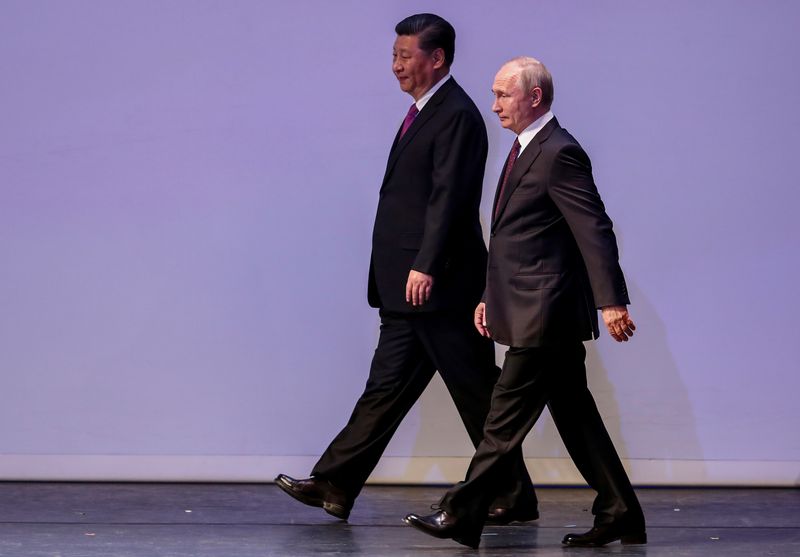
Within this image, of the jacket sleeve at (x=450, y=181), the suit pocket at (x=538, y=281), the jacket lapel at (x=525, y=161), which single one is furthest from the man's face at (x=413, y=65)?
the suit pocket at (x=538, y=281)

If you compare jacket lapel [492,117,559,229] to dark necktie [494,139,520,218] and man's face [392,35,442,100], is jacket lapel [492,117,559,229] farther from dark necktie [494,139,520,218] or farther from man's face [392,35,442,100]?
man's face [392,35,442,100]

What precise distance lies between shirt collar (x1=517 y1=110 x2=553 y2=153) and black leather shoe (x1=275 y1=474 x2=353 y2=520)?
1.15 m

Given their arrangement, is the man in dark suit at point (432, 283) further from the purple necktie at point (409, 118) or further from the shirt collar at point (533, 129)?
the shirt collar at point (533, 129)

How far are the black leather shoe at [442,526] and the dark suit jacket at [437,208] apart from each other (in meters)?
0.63

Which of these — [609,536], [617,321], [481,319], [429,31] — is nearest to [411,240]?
[481,319]

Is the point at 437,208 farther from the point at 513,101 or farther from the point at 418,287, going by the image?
the point at 513,101

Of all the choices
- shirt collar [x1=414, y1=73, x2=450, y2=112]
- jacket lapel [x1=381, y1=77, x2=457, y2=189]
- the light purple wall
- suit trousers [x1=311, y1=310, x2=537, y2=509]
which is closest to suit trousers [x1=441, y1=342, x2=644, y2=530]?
suit trousers [x1=311, y1=310, x2=537, y2=509]

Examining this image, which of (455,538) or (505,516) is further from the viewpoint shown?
(505,516)

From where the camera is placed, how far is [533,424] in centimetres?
362

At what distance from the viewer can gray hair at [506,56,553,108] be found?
362 cm

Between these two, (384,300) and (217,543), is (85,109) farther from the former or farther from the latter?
(217,543)

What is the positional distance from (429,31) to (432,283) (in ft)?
2.45

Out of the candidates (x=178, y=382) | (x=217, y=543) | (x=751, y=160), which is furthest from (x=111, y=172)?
(x=751, y=160)

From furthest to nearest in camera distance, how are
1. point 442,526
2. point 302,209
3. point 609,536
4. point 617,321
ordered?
point 302,209, point 609,536, point 442,526, point 617,321
